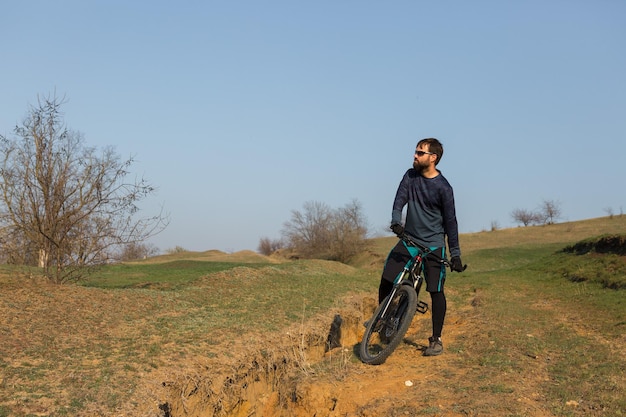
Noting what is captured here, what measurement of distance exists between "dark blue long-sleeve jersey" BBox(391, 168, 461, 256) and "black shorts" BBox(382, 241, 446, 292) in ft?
0.57

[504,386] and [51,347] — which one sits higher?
[51,347]

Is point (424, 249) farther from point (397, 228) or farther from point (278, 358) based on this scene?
point (278, 358)

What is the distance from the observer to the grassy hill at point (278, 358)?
4730 mm

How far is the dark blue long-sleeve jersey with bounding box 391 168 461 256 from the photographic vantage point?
19.3 feet

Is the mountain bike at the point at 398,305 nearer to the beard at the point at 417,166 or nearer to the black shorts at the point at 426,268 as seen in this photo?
the black shorts at the point at 426,268

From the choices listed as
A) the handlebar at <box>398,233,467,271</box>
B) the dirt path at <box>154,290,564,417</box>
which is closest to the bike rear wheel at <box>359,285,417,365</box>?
the dirt path at <box>154,290,564,417</box>

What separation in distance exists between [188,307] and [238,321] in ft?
4.66

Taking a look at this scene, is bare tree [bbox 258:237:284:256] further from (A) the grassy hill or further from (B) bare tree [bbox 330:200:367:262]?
(A) the grassy hill

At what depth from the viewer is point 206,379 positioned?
5992 mm

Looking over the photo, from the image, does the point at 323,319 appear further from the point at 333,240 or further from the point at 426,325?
the point at 333,240

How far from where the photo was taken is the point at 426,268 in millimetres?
5965

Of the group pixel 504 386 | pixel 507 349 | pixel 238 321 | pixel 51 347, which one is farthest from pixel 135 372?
pixel 507 349

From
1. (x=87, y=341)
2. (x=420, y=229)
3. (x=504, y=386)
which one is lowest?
(x=504, y=386)

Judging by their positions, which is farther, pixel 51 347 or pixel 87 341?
pixel 87 341
